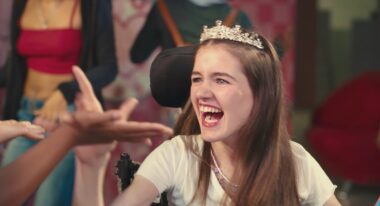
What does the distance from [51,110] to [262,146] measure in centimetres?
115

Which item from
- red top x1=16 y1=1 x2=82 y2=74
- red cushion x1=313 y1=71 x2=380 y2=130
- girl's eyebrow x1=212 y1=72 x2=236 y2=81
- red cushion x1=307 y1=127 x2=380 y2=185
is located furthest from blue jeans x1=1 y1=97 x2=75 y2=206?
red cushion x1=313 y1=71 x2=380 y2=130

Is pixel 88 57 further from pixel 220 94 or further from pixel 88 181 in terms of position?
pixel 220 94

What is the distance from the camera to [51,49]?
9.61ft

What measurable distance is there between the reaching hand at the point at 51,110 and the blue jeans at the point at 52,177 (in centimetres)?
3

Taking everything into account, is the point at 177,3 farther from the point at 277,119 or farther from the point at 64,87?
the point at 277,119

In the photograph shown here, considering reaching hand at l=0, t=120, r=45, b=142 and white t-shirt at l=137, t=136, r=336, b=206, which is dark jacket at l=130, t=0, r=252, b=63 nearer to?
reaching hand at l=0, t=120, r=45, b=142

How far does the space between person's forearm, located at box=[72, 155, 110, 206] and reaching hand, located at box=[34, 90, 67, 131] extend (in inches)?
7.2

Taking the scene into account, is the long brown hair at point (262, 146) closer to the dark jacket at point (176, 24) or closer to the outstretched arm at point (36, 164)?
the outstretched arm at point (36, 164)

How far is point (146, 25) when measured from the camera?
3.14m

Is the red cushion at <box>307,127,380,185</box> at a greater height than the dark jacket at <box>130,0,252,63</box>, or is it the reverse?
the dark jacket at <box>130,0,252,63</box>

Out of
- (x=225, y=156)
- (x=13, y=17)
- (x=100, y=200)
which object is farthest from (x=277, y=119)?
(x=13, y=17)

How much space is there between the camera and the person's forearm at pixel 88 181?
3.00m

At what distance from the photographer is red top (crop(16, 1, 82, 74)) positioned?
2932 mm

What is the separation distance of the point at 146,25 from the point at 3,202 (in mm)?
961
